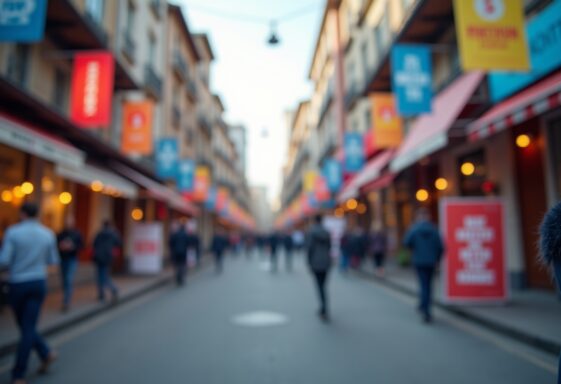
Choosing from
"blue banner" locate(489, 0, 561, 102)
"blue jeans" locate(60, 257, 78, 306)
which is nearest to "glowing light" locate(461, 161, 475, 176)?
"blue banner" locate(489, 0, 561, 102)

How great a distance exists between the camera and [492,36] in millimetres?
7500

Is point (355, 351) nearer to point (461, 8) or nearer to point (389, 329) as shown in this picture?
point (389, 329)

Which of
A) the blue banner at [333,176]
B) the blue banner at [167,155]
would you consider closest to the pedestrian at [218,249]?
the blue banner at [167,155]

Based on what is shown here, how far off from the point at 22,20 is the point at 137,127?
6.71 meters

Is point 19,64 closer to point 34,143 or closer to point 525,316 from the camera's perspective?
point 34,143

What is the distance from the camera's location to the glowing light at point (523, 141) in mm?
9627

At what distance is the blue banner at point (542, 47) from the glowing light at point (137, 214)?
1441 centimetres

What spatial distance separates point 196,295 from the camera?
10.5 m

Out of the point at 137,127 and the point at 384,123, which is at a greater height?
the point at 384,123

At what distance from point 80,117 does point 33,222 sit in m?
7.00

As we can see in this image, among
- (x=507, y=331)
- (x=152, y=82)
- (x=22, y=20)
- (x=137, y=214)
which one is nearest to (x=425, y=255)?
(x=507, y=331)

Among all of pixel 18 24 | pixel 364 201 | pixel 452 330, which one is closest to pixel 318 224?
pixel 452 330

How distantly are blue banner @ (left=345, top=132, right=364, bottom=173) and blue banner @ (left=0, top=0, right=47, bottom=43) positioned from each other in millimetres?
13348

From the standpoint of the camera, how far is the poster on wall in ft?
44.9
